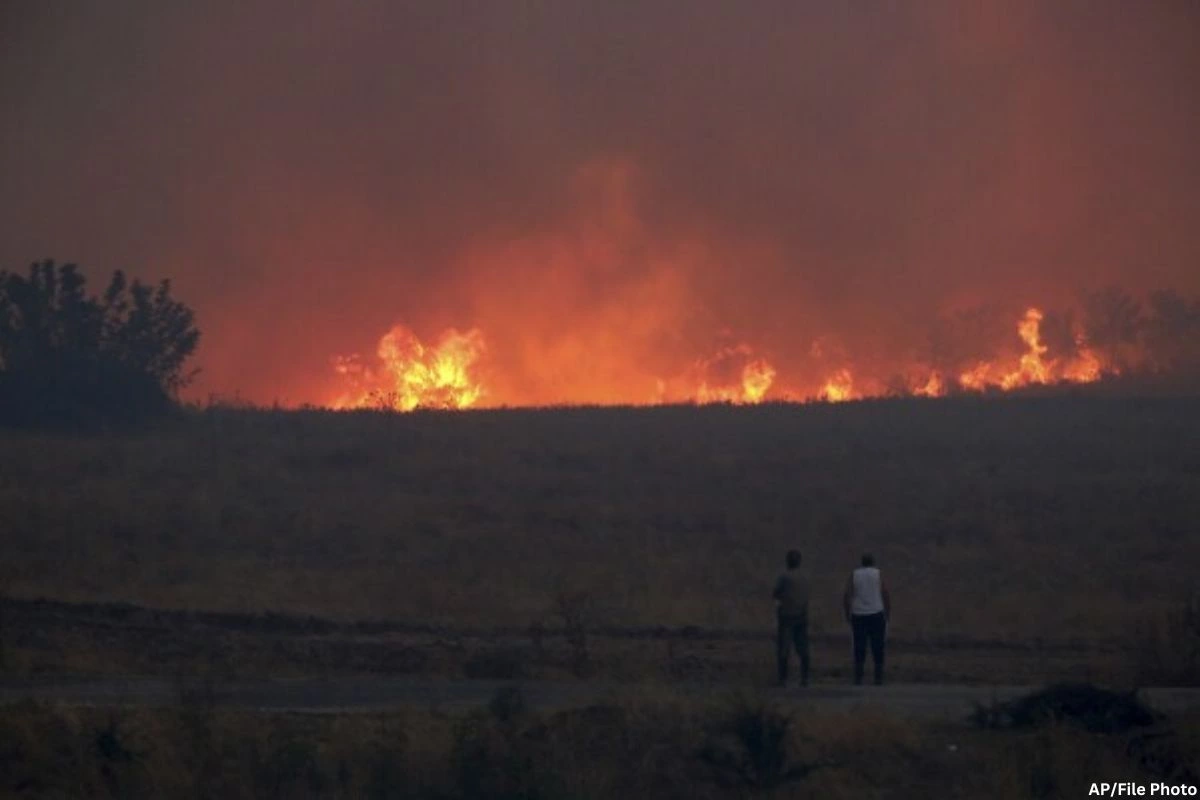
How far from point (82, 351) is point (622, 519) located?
27378 mm

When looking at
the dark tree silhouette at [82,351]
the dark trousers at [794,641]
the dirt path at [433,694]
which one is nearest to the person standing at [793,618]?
the dark trousers at [794,641]

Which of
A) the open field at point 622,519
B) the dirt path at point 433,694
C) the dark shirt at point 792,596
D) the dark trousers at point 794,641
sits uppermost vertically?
the open field at point 622,519

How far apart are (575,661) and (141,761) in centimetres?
803

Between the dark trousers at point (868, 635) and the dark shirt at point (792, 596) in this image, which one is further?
the dark trousers at point (868, 635)

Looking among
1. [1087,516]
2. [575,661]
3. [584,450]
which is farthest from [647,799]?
[584,450]

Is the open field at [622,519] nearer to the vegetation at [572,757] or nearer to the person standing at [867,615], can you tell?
the person standing at [867,615]

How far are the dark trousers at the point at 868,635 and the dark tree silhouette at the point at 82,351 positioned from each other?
128 ft

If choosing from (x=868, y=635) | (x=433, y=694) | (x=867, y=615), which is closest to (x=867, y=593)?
(x=867, y=615)

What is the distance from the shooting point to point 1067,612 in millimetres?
29875

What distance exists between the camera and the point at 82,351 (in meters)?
59.2

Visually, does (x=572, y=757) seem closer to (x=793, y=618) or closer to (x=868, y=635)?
(x=793, y=618)

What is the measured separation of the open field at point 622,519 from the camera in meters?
30.5

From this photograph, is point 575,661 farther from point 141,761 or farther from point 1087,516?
point 1087,516

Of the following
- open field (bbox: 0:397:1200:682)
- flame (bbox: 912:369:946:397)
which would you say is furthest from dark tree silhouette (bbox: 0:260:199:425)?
flame (bbox: 912:369:946:397)
